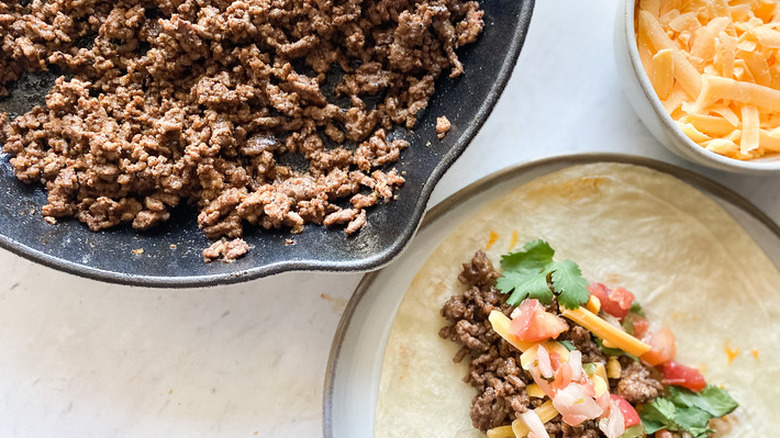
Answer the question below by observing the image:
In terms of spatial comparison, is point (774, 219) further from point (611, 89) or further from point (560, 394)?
point (560, 394)

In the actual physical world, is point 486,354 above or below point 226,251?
below

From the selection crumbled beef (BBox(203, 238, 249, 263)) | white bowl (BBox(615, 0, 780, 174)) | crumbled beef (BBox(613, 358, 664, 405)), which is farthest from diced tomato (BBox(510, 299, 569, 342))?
crumbled beef (BBox(203, 238, 249, 263))

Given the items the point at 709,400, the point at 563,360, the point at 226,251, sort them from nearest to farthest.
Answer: the point at 226,251
the point at 563,360
the point at 709,400

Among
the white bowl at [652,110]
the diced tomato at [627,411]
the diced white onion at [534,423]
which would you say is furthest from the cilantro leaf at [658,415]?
the white bowl at [652,110]

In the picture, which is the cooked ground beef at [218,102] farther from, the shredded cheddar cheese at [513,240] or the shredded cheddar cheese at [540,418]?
the shredded cheddar cheese at [540,418]

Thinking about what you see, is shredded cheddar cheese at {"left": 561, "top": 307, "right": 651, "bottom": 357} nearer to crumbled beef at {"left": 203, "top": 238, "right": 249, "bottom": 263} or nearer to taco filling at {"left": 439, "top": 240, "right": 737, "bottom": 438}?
taco filling at {"left": 439, "top": 240, "right": 737, "bottom": 438}

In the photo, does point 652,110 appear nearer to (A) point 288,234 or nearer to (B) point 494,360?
(B) point 494,360

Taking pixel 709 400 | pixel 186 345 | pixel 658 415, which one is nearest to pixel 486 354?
pixel 658 415
